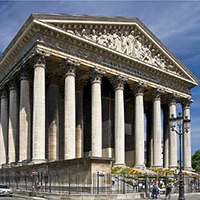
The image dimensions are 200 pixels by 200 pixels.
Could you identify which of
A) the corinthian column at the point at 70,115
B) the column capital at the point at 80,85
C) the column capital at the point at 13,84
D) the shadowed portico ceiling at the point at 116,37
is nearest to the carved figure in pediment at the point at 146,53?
the shadowed portico ceiling at the point at 116,37

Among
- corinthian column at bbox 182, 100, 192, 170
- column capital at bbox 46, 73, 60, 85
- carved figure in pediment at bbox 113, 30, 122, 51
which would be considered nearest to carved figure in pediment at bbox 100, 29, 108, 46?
carved figure in pediment at bbox 113, 30, 122, 51

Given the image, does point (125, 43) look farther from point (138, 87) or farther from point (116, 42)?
point (138, 87)

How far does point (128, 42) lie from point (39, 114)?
17492mm

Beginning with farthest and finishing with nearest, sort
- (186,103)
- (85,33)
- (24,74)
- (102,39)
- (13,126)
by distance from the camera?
(186,103)
(13,126)
(102,39)
(85,33)
(24,74)

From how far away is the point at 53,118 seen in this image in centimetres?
4719

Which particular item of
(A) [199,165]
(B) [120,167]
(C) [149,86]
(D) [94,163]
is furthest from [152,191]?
(A) [199,165]

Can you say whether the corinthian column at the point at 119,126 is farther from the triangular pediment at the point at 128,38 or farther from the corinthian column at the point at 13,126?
the corinthian column at the point at 13,126

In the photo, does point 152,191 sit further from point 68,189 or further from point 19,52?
point 19,52

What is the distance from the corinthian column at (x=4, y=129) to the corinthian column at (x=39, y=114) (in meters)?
12.7

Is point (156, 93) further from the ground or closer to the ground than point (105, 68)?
closer to the ground

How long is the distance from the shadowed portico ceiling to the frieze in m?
0.79

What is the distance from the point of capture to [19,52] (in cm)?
4366

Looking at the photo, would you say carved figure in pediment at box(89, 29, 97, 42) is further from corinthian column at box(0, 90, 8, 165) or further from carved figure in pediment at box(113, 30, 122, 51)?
corinthian column at box(0, 90, 8, 165)

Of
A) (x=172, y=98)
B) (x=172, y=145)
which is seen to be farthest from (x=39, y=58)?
(x=172, y=145)
